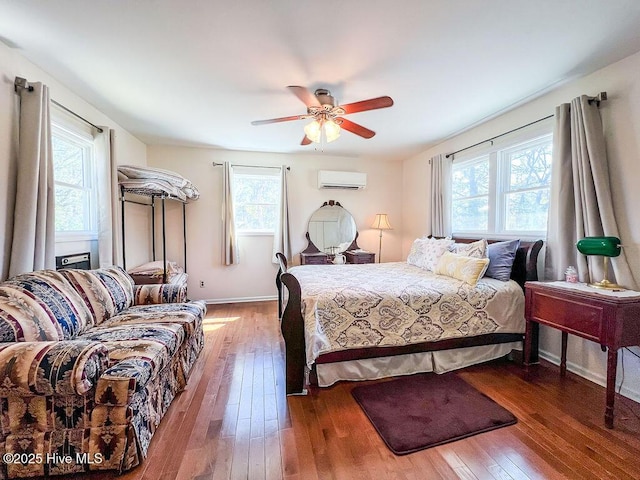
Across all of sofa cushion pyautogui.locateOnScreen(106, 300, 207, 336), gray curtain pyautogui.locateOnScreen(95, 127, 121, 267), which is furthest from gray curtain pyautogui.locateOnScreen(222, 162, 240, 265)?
sofa cushion pyautogui.locateOnScreen(106, 300, 207, 336)

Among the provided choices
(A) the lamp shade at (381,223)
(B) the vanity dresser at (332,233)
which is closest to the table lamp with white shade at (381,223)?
(A) the lamp shade at (381,223)

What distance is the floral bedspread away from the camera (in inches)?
82.2

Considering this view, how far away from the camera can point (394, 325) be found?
2186 millimetres

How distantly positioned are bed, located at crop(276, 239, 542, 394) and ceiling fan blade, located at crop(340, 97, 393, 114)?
1.42m

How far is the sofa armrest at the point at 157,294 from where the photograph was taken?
2594mm

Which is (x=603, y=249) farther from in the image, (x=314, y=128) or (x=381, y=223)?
(x=381, y=223)

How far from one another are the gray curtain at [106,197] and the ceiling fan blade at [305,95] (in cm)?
212

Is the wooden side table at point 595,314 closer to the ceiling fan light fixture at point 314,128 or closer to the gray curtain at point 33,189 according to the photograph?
the ceiling fan light fixture at point 314,128

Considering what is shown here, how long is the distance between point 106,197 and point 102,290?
1.15m

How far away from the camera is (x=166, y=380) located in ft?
6.16

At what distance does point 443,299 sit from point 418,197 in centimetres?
278

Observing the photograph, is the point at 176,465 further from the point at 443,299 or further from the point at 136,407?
the point at 443,299

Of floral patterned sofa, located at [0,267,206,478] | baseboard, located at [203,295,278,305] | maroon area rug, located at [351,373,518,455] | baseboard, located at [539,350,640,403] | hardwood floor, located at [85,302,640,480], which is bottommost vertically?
hardwood floor, located at [85,302,640,480]

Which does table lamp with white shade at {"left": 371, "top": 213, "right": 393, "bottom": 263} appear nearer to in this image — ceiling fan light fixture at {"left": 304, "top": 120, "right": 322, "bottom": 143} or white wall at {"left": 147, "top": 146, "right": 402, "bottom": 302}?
white wall at {"left": 147, "top": 146, "right": 402, "bottom": 302}
